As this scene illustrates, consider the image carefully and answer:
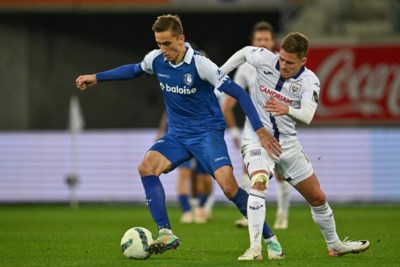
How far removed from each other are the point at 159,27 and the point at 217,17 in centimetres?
1552

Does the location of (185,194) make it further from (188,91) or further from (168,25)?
(168,25)

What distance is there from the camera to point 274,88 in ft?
31.8

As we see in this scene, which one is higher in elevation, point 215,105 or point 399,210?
point 215,105

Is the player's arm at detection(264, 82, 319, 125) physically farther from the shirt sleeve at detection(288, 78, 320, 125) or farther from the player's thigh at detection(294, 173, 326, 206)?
the player's thigh at detection(294, 173, 326, 206)

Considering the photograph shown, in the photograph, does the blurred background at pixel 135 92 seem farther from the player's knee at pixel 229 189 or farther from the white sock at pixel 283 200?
the player's knee at pixel 229 189

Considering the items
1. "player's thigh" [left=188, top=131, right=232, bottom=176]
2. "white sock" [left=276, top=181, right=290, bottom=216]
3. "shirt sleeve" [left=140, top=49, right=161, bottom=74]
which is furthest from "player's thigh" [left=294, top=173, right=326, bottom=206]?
"white sock" [left=276, top=181, right=290, bottom=216]

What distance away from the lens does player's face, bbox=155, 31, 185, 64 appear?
9617 millimetres

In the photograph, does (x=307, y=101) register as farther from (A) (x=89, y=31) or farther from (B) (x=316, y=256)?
(A) (x=89, y=31)

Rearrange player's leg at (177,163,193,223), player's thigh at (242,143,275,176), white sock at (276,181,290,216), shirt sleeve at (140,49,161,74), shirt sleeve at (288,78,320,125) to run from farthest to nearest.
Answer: player's leg at (177,163,193,223) → white sock at (276,181,290,216) → shirt sleeve at (140,49,161,74) → player's thigh at (242,143,275,176) → shirt sleeve at (288,78,320,125)

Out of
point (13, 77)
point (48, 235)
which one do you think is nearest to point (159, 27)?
point (48, 235)

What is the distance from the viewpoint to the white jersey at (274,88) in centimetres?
955

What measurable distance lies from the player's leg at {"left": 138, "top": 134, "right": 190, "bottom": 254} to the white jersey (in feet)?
2.27

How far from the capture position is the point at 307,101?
30.6ft

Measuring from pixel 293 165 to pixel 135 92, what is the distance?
15777mm
